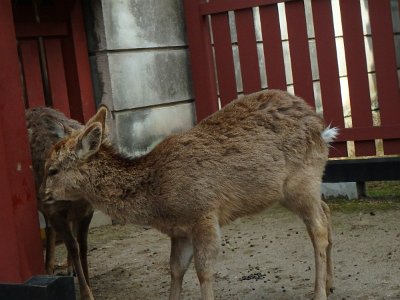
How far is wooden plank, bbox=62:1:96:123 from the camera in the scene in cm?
697

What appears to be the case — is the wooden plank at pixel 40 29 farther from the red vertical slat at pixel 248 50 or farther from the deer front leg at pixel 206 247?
the deer front leg at pixel 206 247

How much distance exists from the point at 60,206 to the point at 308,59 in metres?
3.56

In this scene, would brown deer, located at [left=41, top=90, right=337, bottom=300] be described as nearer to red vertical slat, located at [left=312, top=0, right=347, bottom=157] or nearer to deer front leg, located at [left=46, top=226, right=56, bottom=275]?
deer front leg, located at [left=46, top=226, right=56, bottom=275]

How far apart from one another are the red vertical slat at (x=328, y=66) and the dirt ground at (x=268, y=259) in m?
0.81

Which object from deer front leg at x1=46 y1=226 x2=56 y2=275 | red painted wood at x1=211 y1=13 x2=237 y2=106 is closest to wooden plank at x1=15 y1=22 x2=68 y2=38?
red painted wood at x1=211 y1=13 x2=237 y2=106

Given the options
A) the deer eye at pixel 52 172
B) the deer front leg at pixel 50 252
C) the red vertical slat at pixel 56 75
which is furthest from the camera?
the red vertical slat at pixel 56 75

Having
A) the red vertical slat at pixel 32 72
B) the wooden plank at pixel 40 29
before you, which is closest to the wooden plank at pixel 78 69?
the wooden plank at pixel 40 29

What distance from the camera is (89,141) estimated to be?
434 centimetres

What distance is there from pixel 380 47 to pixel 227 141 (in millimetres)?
3228

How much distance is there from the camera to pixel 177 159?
4285mm

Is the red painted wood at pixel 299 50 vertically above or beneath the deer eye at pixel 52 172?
above

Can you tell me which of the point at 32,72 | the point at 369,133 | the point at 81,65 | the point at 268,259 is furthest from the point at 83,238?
the point at 369,133

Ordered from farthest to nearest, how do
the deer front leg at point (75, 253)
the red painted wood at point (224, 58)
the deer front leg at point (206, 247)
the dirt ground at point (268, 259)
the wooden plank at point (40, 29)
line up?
1. the red painted wood at point (224, 58)
2. the wooden plank at point (40, 29)
3. the dirt ground at point (268, 259)
4. the deer front leg at point (75, 253)
5. the deer front leg at point (206, 247)

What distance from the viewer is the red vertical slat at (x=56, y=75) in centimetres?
684
